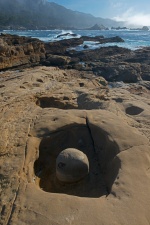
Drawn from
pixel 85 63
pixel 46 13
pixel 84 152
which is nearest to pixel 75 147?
pixel 84 152

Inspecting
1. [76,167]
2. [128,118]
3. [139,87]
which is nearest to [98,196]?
[76,167]

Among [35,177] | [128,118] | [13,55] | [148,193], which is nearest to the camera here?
[148,193]

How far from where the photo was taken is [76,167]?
13.0 ft

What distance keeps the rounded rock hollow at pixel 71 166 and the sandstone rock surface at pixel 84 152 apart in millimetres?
155

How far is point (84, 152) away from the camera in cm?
480

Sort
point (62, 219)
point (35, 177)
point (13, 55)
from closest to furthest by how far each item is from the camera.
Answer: point (62, 219) → point (35, 177) → point (13, 55)

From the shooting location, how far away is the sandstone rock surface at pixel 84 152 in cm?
326

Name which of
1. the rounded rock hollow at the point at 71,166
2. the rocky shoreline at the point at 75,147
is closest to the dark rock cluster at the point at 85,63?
the rocky shoreline at the point at 75,147

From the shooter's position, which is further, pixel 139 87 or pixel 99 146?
pixel 139 87

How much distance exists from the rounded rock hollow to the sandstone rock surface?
155 mm

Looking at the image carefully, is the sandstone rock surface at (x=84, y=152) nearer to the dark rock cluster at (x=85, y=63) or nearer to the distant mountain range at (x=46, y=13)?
the dark rock cluster at (x=85, y=63)

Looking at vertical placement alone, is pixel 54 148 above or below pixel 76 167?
below

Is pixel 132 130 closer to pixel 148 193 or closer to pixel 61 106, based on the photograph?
pixel 148 193

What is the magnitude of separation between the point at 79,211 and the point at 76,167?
817 mm
